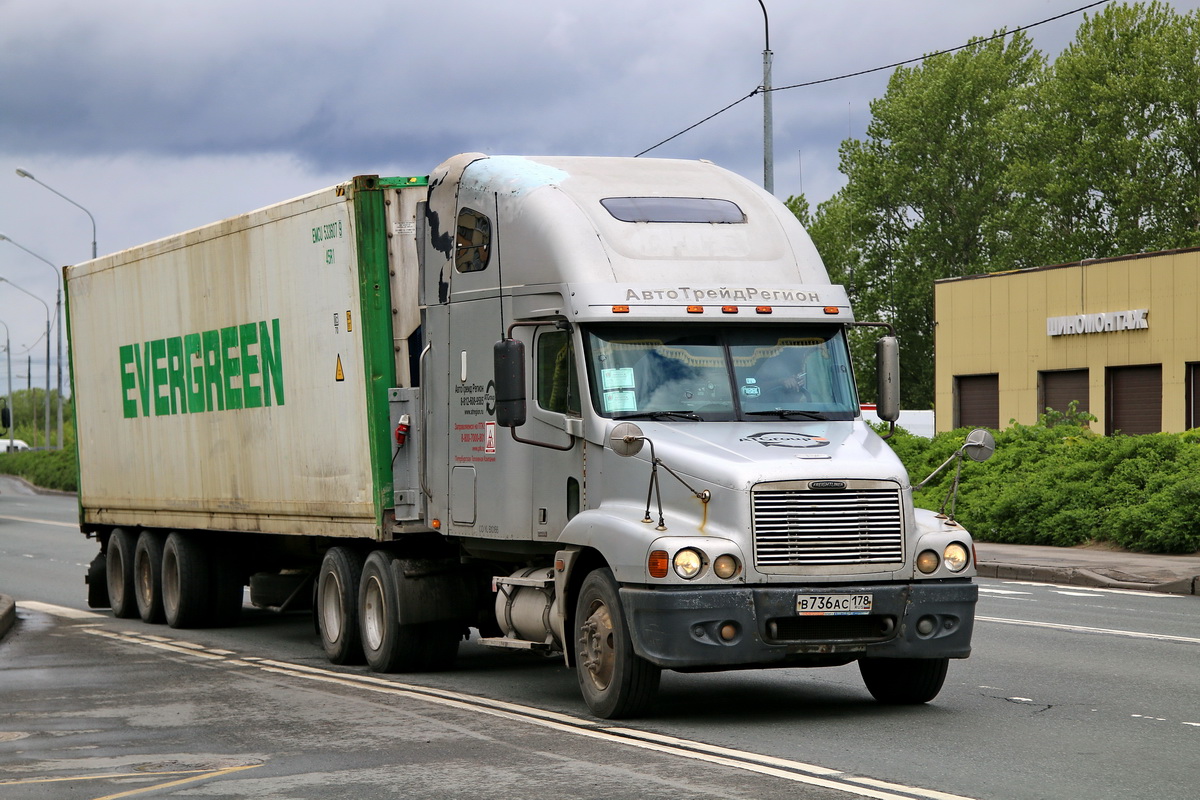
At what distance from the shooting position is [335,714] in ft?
35.7

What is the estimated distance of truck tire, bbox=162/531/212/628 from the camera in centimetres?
1772

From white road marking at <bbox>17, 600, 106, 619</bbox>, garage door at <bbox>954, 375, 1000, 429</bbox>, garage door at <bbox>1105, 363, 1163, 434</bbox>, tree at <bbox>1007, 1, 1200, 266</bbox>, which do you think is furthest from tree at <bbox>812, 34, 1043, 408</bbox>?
white road marking at <bbox>17, 600, 106, 619</bbox>

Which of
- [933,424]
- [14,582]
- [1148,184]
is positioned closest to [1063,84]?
[1148,184]

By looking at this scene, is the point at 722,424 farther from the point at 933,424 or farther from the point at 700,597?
the point at 933,424

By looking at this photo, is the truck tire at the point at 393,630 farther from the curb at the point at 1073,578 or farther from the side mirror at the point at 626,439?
the curb at the point at 1073,578

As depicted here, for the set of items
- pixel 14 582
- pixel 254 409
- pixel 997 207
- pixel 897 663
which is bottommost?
pixel 14 582

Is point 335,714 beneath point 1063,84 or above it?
beneath

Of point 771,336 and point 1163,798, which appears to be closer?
point 1163,798

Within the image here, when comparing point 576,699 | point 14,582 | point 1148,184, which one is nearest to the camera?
point 576,699

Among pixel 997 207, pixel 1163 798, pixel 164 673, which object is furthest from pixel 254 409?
→ pixel 997 207

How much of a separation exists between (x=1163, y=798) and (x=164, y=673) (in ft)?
28.0

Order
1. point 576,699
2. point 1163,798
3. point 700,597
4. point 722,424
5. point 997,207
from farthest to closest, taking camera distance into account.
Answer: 1. point 997,207
2. point 576,699
3. point 722,424
4. point 700,597
5. point 1163,798

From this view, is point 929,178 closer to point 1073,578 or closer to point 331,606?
point 1073,578

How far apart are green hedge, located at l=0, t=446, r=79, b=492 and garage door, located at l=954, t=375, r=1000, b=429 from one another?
36.0 meters
